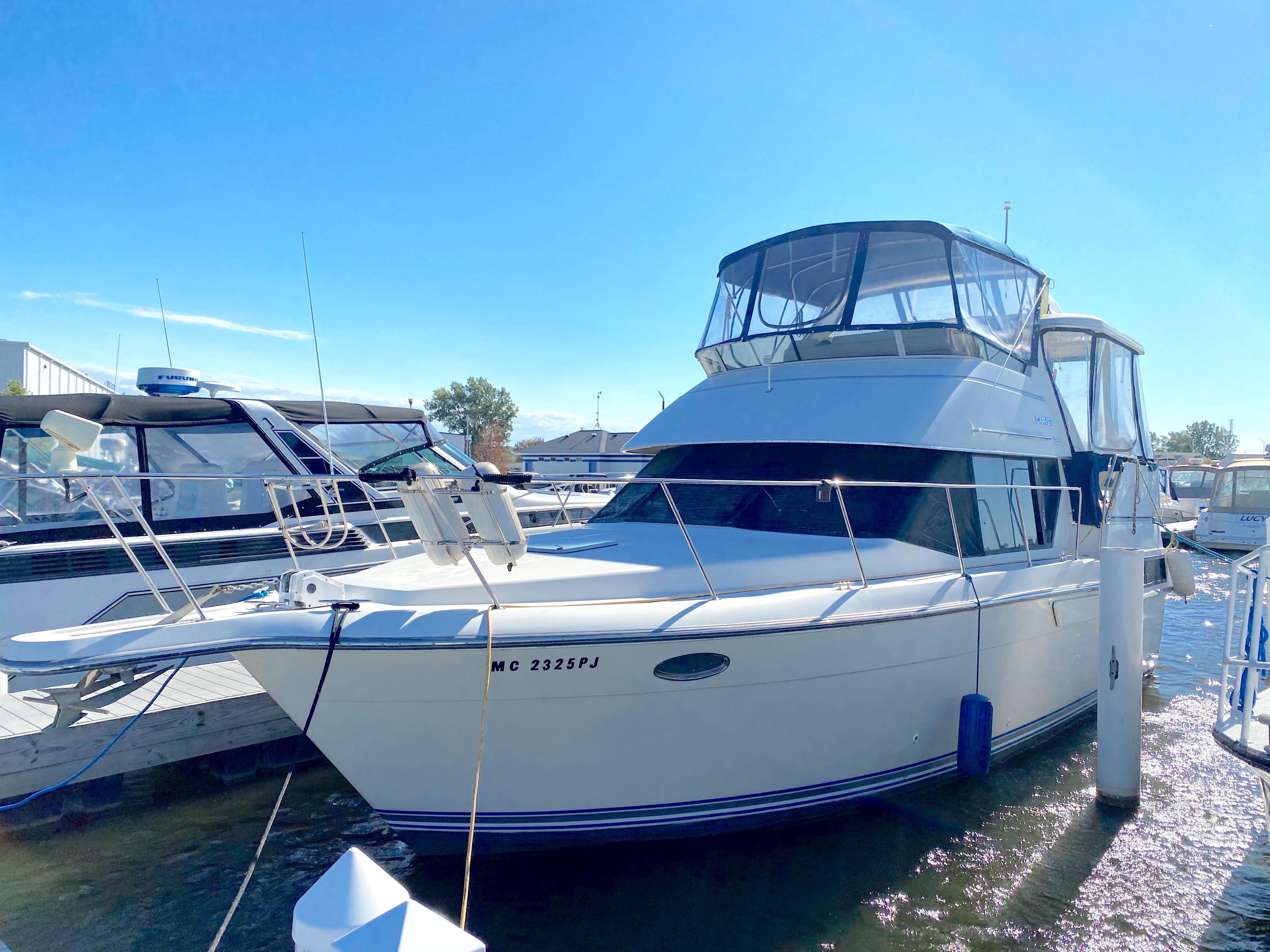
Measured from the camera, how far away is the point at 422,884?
13.4ft

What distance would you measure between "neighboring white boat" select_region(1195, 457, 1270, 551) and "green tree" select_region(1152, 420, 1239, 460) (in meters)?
63.1

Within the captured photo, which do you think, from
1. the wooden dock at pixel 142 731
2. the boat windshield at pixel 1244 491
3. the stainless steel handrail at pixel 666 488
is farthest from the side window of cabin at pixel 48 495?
the boat windshield at pixel 1244 491

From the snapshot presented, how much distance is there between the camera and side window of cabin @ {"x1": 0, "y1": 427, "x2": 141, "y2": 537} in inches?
276

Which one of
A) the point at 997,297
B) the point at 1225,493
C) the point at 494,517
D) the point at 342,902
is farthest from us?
the point at 1225,493

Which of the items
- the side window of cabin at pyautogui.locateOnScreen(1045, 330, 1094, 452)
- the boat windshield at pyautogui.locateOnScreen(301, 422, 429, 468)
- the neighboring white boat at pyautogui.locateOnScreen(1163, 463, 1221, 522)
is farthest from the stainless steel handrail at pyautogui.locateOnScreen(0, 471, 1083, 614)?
the neighboring white boat at pyautogui.locateOnScreen(1163, 463, 1221, 522)

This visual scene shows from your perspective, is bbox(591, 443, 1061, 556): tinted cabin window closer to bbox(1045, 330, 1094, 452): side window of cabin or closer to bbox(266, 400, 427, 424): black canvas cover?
bbox(1045, 330, 1094, 452): side window of cabin

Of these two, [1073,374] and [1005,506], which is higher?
[1073,374]

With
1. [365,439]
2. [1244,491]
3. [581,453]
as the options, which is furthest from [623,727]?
[581,453]

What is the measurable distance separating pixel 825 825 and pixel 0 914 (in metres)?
4.33

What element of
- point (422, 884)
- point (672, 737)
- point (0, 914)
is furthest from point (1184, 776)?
point (0, 914)

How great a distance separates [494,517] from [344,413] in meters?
6.36

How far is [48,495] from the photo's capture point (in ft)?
23.4

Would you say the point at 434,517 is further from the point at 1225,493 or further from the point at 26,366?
the point at 26,366

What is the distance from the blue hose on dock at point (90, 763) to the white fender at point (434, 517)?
1.12 meters
